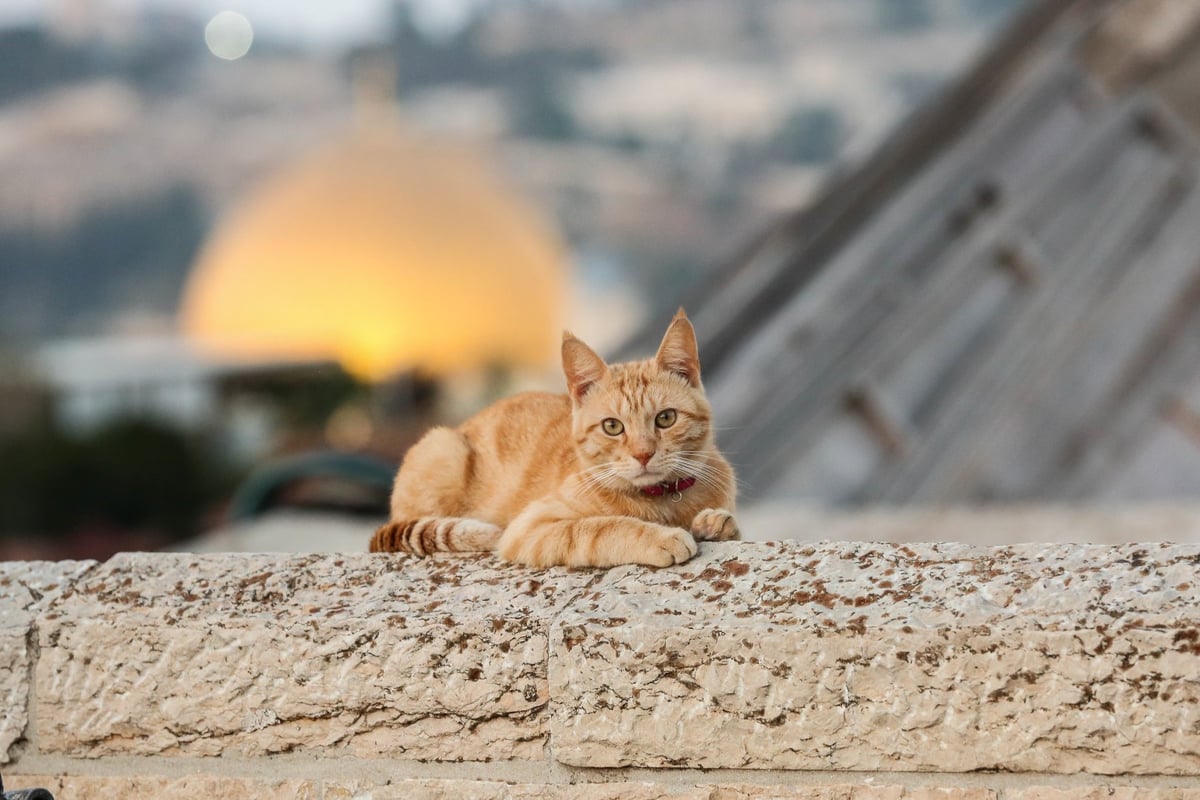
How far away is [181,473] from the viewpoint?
11.3m

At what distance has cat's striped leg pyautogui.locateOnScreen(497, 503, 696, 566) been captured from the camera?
1.46m

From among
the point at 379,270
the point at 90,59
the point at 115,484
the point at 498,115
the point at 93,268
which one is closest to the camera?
the point at 115,484

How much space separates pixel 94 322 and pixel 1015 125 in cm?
1845

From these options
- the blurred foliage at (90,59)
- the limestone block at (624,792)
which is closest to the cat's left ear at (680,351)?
the limestone block at (624,792)

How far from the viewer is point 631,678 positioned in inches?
52.9

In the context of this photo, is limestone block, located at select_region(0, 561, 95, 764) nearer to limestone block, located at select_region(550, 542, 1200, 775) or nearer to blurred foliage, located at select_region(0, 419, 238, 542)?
limestone block, located at select_region(550, 542, 1200, 775)

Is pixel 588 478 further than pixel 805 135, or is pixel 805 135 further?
pixel 805 135

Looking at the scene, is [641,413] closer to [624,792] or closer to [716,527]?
[716,527]

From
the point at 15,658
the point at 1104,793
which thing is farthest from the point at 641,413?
the point at 15,658

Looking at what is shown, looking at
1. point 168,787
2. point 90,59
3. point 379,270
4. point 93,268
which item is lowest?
point 168,787

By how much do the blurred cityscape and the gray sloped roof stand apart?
2 cm

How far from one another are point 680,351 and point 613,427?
0.13m

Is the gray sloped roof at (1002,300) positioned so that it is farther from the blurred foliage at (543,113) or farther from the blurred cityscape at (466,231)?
the blurred foliage at (543,113)

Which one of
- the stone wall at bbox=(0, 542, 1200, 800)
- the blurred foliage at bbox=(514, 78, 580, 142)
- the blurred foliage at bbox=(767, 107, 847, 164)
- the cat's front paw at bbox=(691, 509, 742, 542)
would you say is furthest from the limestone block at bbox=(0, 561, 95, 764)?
the blurred foliage at bbox=(767, 107, 847, 164)
